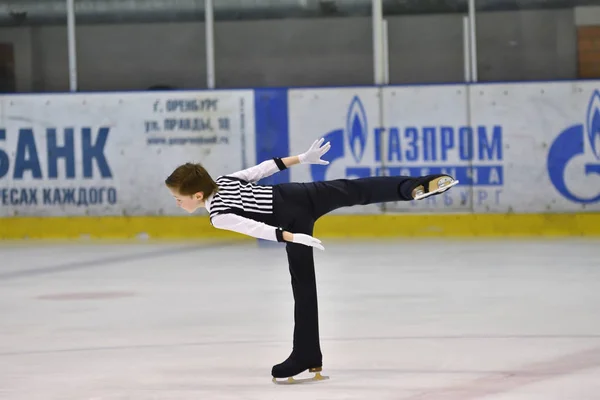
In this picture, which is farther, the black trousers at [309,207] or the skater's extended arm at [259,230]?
the black trousers at [309,207]

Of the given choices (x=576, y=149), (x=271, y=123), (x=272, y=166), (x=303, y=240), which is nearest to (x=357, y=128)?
(x=271, y=123)

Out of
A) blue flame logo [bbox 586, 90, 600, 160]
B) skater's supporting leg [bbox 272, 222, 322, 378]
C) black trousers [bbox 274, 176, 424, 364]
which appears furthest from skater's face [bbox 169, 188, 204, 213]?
blue flame logo [bbox 586, 90, 600, 160]

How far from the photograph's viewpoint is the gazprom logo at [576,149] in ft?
45.4

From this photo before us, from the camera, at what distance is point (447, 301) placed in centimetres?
917

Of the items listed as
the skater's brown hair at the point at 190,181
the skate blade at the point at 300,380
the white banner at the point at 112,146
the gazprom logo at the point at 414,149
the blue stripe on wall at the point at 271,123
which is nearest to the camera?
the skater's brown hair at the point at 190,181

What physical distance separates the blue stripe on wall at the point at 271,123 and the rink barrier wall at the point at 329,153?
1 centimetres

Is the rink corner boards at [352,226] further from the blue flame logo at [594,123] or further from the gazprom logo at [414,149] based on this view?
the blue flame logo at [594,123]

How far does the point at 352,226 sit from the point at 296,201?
789cm

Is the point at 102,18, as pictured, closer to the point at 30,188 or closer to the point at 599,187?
the point at 30,188

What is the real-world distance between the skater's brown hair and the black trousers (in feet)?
1.12

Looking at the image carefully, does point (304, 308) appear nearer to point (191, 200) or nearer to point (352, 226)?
point (191, 200)

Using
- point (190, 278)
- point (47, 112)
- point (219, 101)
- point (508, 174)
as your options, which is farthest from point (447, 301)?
point (47, 112)

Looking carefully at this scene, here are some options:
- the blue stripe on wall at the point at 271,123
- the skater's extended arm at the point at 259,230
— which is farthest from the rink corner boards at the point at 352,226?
the skater's extended arm at the point at 259,230

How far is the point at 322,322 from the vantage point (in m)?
8.35
